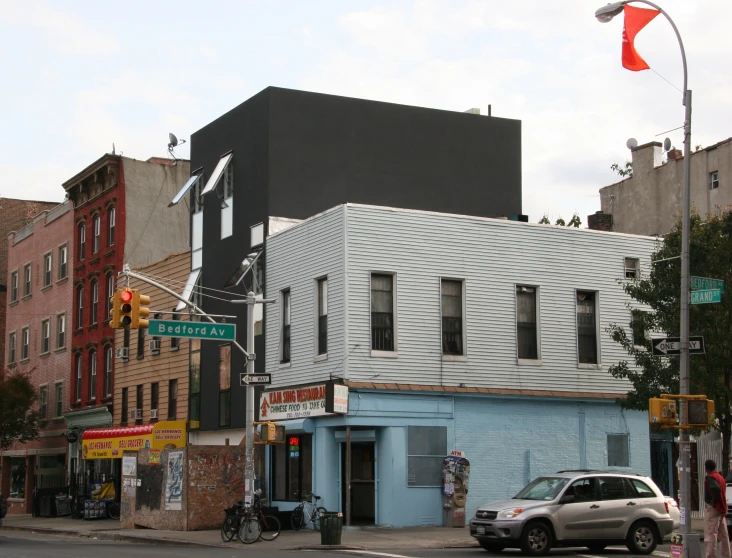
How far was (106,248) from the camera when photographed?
46156 millimetres

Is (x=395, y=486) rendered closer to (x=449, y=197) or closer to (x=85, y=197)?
(x=449, y=197)

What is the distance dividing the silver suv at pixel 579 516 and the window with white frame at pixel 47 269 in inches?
1418

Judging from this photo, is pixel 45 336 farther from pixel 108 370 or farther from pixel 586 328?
pixel 586 328

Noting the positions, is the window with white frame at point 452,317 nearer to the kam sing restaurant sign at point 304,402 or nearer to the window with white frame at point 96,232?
the kam sing restaurant sign at point 304,402

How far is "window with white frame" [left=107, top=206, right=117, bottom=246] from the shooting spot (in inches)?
1806

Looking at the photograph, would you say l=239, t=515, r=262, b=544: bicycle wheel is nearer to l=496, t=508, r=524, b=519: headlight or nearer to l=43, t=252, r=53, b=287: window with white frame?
l=496, t=508, r=524, b=519: headlight

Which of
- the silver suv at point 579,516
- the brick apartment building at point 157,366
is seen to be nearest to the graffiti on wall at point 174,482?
the brick apartment building at point 157,366

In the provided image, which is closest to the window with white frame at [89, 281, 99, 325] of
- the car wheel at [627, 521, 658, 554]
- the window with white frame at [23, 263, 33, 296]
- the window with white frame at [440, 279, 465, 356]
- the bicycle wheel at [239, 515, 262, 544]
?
the window with white frame at [23, 263, 33, 296]

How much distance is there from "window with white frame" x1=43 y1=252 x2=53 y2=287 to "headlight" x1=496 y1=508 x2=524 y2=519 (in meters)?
36.7

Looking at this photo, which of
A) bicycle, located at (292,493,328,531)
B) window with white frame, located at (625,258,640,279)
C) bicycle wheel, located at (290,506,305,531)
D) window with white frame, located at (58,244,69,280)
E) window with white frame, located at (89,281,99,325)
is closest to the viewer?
bicycle, located at (292,493,328,531)

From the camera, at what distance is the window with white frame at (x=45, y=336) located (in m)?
52.8

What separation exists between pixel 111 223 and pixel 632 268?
77.4 ft

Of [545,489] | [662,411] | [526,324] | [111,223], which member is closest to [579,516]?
[545,489]

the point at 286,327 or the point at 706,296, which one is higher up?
the point at 286,327
